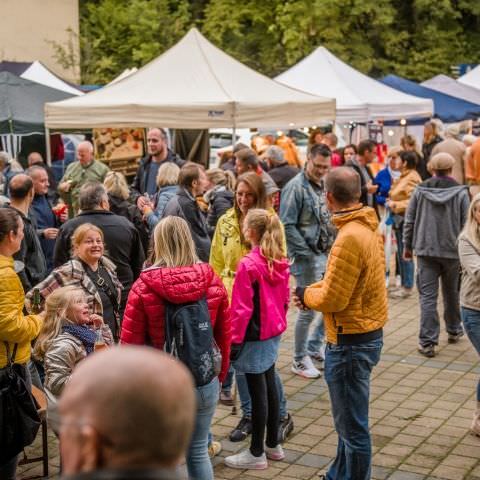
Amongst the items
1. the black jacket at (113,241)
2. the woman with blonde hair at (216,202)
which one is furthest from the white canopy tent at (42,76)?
the black jacket at (113,241)

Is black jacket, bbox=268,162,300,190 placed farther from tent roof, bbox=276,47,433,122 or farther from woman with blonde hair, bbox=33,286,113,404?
woman with blonde hair, bbox=33,286,113,404

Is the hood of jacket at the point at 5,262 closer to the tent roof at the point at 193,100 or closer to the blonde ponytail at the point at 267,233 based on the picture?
the blonde ponytail at the point at 267,233

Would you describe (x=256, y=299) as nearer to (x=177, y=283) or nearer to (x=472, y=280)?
(x=177, y=283)

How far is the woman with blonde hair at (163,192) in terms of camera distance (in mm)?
8445

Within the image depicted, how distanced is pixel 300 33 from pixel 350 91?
18.3m

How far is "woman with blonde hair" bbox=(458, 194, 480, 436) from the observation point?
6273mm

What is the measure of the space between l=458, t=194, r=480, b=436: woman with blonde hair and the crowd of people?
1 cm

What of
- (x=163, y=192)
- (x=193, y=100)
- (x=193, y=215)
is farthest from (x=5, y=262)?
(x=193, y=100)

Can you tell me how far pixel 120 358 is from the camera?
6.01ft

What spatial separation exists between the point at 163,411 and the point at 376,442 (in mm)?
4850

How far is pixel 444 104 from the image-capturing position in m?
19.2

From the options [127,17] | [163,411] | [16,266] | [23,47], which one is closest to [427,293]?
[16,266]

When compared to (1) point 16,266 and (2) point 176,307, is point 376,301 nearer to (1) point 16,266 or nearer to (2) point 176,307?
(2) point 176,307

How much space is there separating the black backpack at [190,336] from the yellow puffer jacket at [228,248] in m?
1.93
